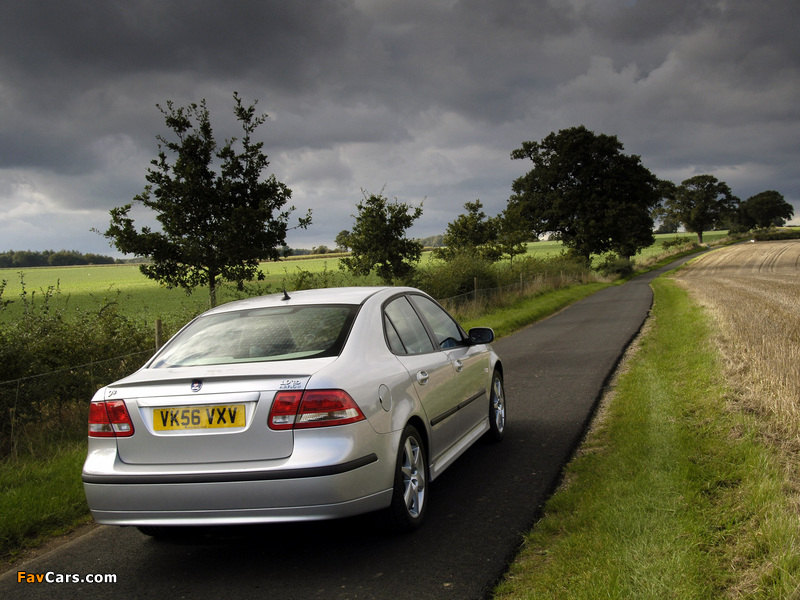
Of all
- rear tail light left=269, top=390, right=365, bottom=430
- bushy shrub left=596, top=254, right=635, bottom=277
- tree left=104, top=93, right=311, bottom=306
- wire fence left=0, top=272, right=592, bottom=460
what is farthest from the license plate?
bushy shrub left=596, top=254, right=635, bottom=277

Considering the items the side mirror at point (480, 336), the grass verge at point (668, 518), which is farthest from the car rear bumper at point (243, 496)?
the side mirror at point (480, 336)

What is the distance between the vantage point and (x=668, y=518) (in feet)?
13.6

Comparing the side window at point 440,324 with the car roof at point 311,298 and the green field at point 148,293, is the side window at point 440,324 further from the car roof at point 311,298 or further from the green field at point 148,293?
the green field at point 148,293

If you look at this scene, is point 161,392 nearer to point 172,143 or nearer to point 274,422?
point 274,422

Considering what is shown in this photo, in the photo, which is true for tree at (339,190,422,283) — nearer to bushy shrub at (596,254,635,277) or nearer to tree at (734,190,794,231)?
bushy shrub at (596,254,635,277)

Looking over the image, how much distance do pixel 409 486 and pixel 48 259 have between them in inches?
4002

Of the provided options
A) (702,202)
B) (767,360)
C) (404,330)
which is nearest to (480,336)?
(404,330)

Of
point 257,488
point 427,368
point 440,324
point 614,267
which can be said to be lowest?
point 614,267

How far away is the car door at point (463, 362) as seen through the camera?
554 cm

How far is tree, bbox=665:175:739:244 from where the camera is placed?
114 meters

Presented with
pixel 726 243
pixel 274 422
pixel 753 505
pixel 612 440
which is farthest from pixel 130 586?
pixel 726 243

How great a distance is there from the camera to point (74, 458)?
6.44 meters

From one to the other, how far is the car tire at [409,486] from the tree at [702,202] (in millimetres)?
121158

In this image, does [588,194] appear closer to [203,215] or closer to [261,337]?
[203,215]
